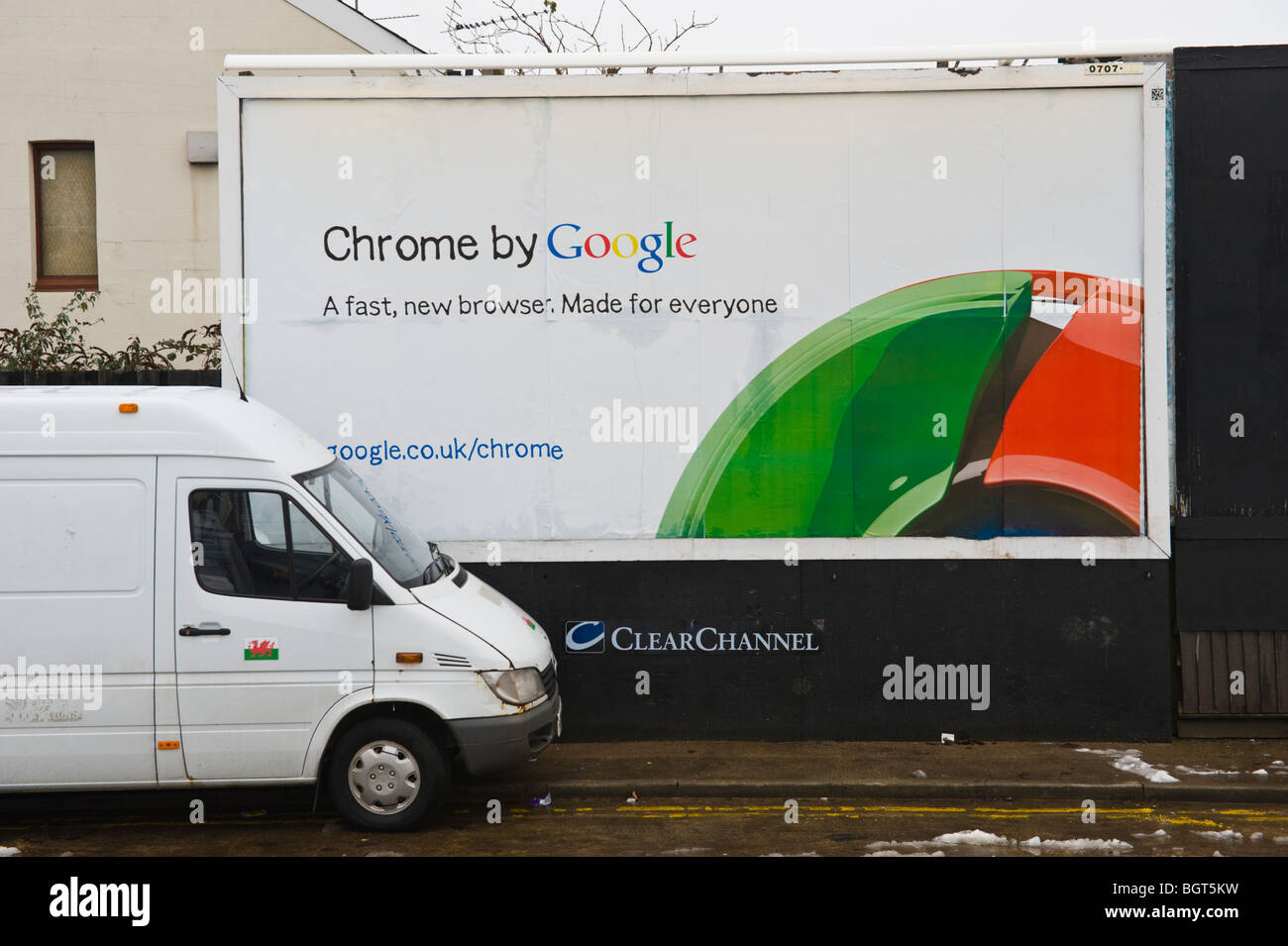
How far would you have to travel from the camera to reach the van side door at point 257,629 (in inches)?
272

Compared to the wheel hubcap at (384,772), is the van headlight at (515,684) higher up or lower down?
higher up

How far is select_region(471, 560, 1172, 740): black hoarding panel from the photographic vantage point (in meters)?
9.10

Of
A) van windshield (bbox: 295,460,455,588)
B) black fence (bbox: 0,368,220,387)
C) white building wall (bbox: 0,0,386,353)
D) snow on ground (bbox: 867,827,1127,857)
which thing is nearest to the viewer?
snow on ground (bbox: 867,827,1127,857)

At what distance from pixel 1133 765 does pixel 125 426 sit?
23.2 ft

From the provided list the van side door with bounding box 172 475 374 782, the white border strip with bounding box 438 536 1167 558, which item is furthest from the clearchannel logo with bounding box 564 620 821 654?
the van side door with bounding box 172 475 374 782

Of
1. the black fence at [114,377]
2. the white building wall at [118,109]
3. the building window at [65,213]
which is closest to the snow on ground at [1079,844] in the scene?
the black fence at [114,377]

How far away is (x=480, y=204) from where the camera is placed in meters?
9.18

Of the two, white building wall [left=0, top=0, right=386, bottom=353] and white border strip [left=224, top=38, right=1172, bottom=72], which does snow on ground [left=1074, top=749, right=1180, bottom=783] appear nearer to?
white border strip [left=224, top=38, right=1172, bottom=72]

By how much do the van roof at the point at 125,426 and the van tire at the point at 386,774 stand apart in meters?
1.67

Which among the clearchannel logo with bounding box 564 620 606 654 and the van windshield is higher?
the van windshield

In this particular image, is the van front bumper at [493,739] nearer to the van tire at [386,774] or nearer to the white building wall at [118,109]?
the van tire at [386,774]

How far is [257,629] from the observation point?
22.7 feet

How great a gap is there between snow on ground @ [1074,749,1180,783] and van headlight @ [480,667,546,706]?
165 inches
